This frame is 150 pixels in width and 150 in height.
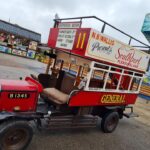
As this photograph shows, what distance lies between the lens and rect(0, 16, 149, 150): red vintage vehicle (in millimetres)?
5238

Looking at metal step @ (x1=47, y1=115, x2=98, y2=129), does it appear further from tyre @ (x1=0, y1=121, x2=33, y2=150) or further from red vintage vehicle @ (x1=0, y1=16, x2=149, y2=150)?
tyre @ (x1=0, y1=121, x2=33, y2=150)

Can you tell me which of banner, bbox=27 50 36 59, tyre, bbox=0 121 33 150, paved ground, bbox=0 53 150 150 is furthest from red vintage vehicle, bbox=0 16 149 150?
banner, bbox=27 50 36 59

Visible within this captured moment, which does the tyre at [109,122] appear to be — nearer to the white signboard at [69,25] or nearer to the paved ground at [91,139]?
the paved ground at [91,139]

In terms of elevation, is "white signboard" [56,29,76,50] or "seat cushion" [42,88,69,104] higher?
"white signboard" [56,29,76,50]

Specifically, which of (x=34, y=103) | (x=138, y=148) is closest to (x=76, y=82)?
(x=34, y=103)

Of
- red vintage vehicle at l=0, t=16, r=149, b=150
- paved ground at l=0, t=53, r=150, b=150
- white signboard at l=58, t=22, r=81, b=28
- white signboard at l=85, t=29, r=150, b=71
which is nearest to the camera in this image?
red vintage vehicle at l=0, t=16, r=149, b=150

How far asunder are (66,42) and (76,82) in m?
1.23

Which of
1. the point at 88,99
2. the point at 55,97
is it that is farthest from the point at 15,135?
the point at 88,99

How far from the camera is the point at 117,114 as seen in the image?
795 centimetres

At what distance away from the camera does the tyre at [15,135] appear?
4809mm

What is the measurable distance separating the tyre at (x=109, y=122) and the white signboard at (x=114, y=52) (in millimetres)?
1704

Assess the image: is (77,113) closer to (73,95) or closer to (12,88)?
(73,95)

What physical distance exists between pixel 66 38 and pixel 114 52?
1476 millimetres

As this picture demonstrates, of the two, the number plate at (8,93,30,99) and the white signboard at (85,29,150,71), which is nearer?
the number plate at (8,93,30,99)
